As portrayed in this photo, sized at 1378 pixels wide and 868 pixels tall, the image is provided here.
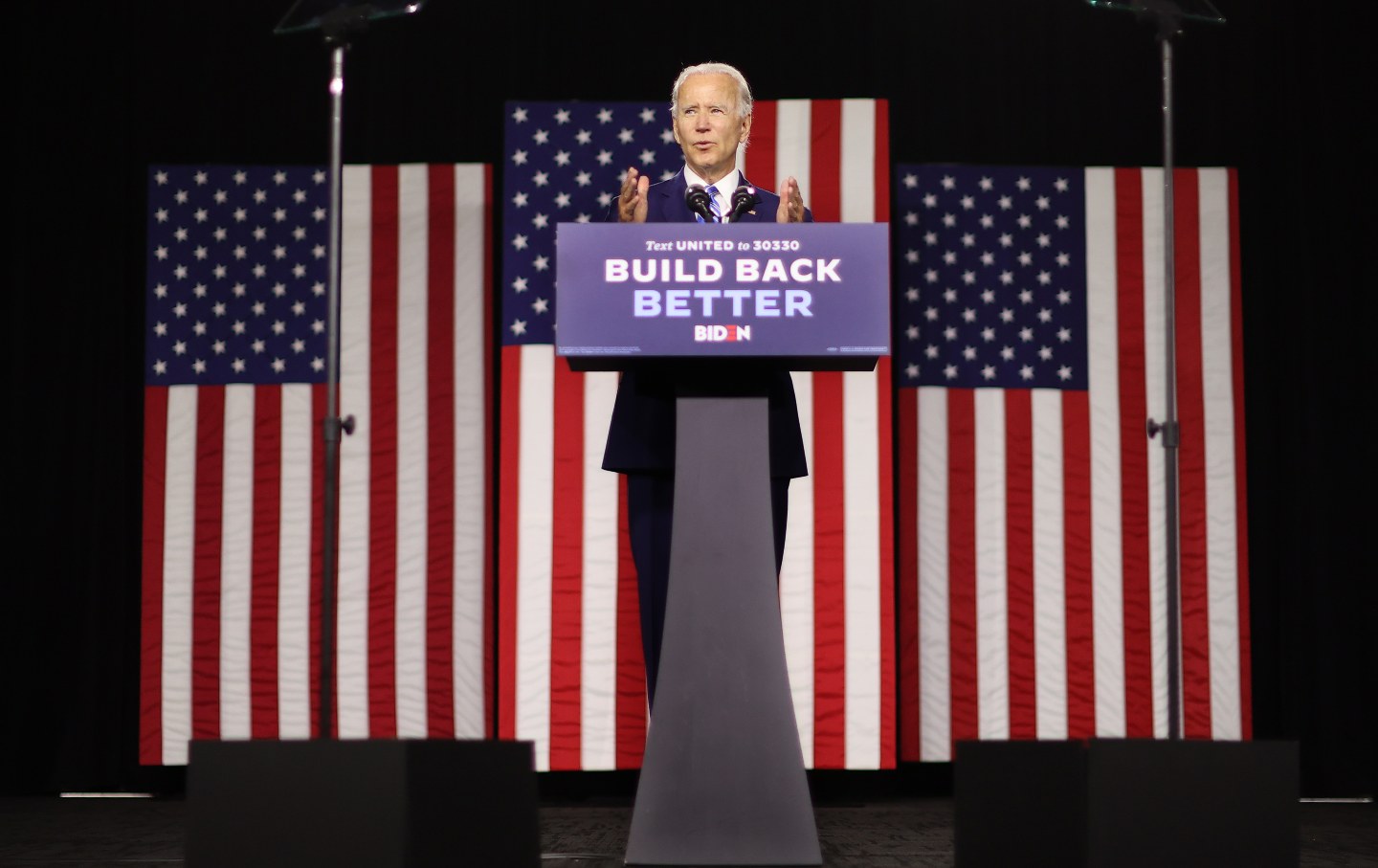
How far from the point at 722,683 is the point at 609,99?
8.58ft

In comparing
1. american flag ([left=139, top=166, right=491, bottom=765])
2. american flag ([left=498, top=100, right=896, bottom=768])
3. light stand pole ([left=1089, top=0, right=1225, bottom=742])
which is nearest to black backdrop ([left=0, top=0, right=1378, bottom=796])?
american flag ([left=139, top=166, right=491, bottom=765])

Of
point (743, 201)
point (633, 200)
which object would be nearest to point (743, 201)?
point (743, 201)

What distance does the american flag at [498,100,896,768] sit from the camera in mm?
4055

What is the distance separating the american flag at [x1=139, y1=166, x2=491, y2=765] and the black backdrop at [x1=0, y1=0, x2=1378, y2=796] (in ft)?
0.71

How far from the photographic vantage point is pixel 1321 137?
4.47 metres

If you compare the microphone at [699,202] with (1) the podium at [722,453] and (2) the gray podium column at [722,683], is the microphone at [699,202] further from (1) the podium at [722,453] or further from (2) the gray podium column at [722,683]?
(2) the gray podium column at [722,683]

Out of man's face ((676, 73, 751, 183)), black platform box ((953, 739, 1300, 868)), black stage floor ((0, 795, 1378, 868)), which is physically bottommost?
black stage floor ((0, 795, 1378, 868))

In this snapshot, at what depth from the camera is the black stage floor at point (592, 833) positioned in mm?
2924

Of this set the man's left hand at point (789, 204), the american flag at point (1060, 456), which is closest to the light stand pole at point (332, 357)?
the man's left hand at point (789, 204)

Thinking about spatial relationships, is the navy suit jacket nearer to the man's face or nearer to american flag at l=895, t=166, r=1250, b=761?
the man's face

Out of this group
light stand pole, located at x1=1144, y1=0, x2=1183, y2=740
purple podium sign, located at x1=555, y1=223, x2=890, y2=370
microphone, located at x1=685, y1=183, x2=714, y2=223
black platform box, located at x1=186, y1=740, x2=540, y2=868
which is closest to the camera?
black platform box, located at x1=186, y1=740, x2=540, y2=868

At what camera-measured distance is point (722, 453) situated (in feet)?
8.23

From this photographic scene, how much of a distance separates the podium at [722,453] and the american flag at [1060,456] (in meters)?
1.91

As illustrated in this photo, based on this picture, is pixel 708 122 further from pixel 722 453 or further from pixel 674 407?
pixel 722 453
